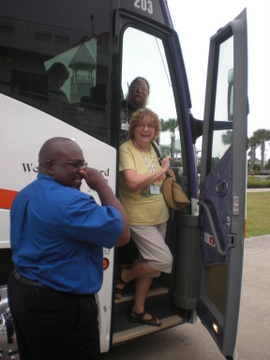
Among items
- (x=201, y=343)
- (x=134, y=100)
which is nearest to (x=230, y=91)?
(x=134, y=100)

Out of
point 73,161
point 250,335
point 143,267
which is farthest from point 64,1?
point 250,335

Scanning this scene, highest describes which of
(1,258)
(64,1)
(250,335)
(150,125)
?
(64,1)

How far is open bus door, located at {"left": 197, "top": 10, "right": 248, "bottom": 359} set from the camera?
229 centimetres

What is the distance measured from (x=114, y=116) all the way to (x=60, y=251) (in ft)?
3.94

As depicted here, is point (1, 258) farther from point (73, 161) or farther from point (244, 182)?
point (244, 182)

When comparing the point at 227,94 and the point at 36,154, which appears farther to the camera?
the point at 227,94

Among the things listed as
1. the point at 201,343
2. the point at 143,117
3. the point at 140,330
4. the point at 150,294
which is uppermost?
the point at 143,117

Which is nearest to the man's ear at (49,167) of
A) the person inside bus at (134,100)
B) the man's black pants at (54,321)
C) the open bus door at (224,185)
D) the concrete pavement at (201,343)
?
the man's black pants at (54,321)

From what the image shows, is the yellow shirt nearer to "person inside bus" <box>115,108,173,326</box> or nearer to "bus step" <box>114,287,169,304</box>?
"person inside bus" <box>115,108,173,326</box>

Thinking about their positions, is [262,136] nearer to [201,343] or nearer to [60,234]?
[201,343]

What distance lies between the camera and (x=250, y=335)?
3.57 metres

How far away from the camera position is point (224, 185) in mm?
2447

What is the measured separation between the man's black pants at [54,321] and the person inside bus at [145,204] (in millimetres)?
1120

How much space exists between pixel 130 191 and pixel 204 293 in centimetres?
104
